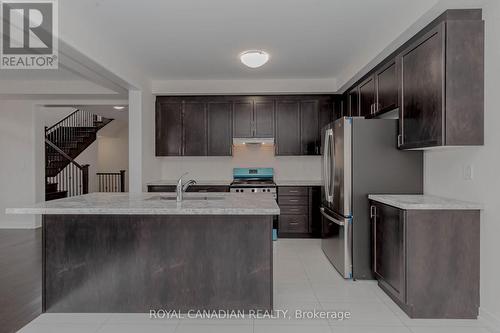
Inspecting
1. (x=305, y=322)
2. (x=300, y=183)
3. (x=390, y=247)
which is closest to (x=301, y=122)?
(x=300, y=183)

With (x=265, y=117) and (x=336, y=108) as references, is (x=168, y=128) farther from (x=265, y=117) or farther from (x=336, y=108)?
(x=336, y=108)

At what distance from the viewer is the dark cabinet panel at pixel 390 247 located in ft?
8.85

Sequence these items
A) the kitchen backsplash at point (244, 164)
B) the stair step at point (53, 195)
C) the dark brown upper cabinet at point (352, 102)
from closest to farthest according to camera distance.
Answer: the dark brown upper cabinet at point (352, 102)
the kitchen backsplash at point (244, 164)
the stair step at point (53, 195)

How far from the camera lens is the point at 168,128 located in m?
5.54

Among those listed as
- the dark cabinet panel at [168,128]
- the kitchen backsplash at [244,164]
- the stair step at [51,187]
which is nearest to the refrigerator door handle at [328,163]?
the kitchen backsplash at [244,164]

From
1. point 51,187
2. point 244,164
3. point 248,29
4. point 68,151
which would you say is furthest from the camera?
point 68,151

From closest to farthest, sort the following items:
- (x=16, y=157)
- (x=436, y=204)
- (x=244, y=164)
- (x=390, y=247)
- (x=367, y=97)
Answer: (x=436, y=204)
(x=390, y=247)
(x=367, y=97)
(x=244, y=164)
(x=16, y=157)

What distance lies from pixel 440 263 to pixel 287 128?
3.39 metres

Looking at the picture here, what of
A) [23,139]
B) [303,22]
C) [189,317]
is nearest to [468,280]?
Result: [189,317]

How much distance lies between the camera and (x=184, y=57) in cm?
426

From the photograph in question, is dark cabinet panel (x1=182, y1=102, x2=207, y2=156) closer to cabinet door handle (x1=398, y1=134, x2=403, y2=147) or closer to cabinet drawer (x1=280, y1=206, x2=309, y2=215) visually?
cabinet drawer (x1=280, y1=206, x2=309, y2=215)

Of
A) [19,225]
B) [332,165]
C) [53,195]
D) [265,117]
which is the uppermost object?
[265,117]

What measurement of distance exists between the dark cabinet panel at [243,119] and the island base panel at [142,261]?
3076mm

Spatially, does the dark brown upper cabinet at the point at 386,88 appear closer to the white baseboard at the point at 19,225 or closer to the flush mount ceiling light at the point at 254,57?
the flush mount ceiling light at the point at 254,57
